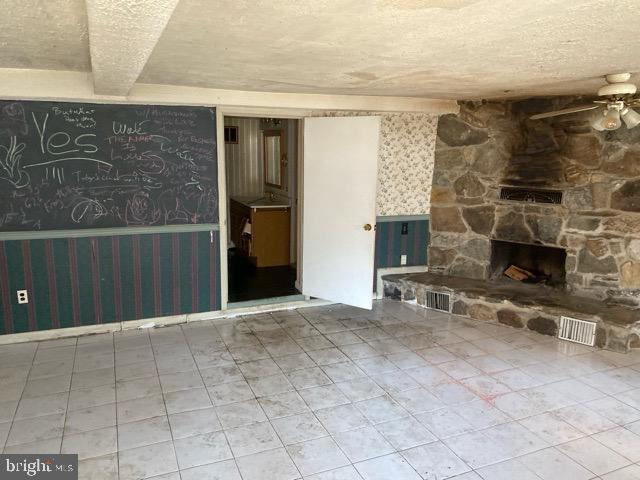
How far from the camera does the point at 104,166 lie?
149 inches

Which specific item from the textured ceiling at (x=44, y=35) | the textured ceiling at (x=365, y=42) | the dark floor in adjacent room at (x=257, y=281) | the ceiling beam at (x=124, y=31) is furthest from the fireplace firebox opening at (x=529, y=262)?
the textured ceiling at (x=44, y=35)

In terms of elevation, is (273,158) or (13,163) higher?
(273,158)

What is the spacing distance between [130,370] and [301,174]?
7.80 ft

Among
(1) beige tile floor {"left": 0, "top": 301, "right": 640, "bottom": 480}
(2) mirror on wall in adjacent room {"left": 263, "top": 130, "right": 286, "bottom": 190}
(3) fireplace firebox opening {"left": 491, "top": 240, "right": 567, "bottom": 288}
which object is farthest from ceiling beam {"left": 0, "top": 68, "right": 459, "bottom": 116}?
(1) beige tile floor {"left": 0, "top": 301, "right": 640, "bottom": 480}

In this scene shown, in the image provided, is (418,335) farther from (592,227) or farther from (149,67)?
(149,67)

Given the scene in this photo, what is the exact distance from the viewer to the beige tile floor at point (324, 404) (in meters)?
2.44

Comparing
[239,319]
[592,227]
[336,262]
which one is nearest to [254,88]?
[336,262]

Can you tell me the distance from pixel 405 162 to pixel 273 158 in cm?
221

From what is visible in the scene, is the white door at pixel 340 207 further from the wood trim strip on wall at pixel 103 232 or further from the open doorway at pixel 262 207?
the wood trim strip on wall at pixel 103 232

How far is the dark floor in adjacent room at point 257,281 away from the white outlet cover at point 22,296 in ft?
5.62

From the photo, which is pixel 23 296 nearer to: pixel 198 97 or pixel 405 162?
pixel 198 97

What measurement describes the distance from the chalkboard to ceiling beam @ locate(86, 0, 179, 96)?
1.25 metres

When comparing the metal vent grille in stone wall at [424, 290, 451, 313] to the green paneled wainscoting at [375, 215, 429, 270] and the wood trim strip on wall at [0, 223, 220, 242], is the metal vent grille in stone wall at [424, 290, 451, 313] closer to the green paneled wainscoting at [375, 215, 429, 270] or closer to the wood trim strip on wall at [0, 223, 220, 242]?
the green paneled wainscoting at [375, 215, 429, 270]

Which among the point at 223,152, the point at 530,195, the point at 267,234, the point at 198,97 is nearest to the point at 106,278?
the point at 223,152
